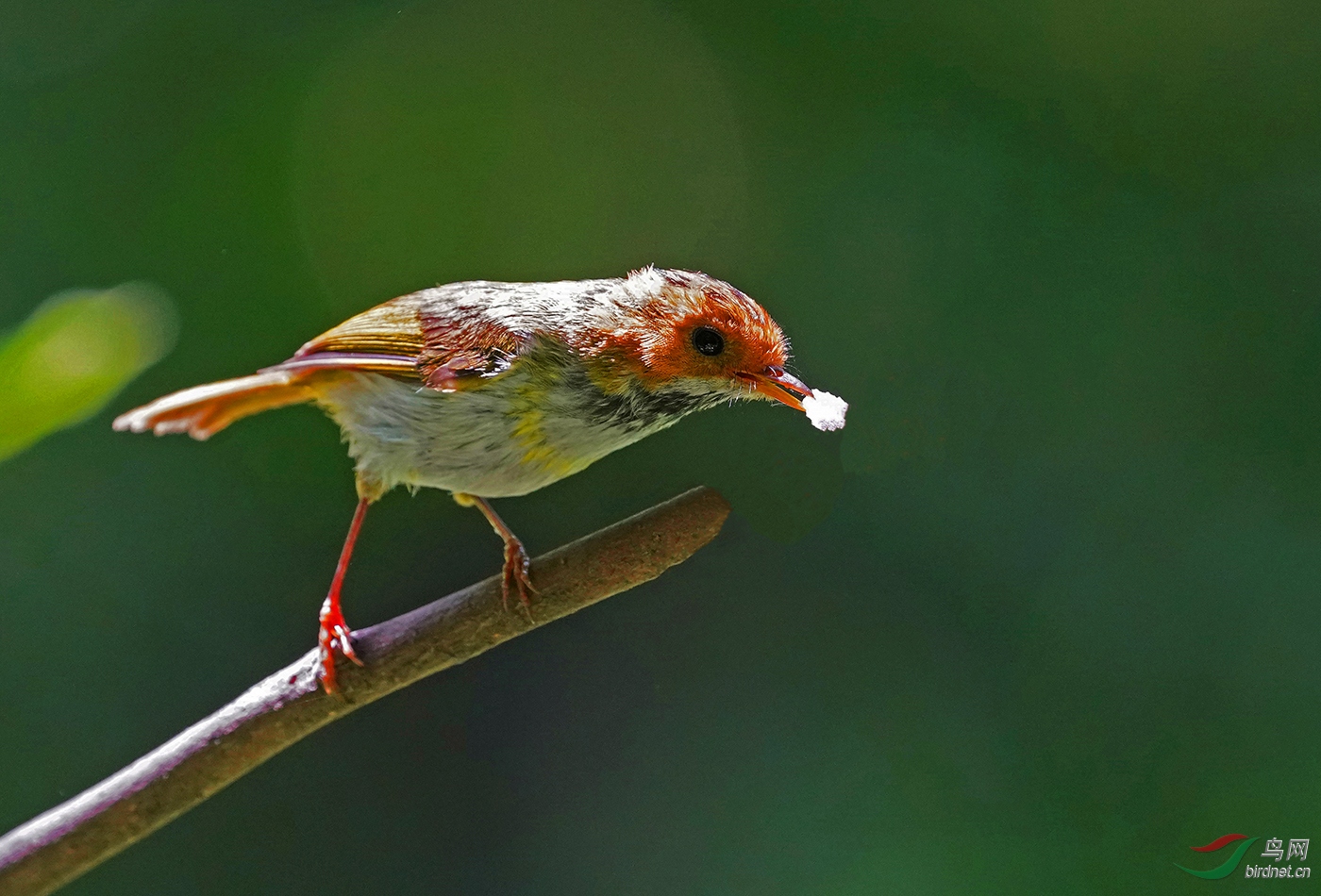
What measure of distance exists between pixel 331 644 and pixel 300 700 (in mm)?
89

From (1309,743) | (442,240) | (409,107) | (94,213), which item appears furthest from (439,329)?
(1309,743)

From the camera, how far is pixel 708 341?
1.27 metres

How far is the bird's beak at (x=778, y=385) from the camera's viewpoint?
1.25 meters

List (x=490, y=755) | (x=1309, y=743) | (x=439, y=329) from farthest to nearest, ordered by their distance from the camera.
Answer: (x=490, y=755), (x=1309, y=743), (x=439, y=329)

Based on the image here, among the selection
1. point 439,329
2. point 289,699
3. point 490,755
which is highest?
point 439,329

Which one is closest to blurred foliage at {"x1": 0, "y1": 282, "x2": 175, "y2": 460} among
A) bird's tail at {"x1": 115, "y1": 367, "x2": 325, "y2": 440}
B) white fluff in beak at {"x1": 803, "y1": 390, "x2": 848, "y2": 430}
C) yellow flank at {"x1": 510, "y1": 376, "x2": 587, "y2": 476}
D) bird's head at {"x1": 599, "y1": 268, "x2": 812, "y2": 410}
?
bird's tail at {"x1": 115, "y1": 367, "x2": 325, "y2": 440}

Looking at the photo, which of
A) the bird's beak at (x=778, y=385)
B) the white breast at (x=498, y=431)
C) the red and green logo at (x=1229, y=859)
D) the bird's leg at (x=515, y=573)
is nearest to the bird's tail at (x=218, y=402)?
the white breast at (x=498, y=431)

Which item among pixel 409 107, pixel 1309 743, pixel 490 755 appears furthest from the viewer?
pixel 409 107

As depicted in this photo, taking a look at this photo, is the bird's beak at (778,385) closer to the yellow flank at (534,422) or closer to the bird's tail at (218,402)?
the yellow flank at (534,422)

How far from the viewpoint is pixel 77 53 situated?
224cm

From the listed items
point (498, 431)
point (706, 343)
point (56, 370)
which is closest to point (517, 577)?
point (498, 431)

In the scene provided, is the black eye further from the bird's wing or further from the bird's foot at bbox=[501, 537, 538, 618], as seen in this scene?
the bird's foot at bbox=[501, 537, 538, 618]

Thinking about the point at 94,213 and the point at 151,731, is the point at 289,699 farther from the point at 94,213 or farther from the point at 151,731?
the point at 94,213

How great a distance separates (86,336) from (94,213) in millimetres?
1530
